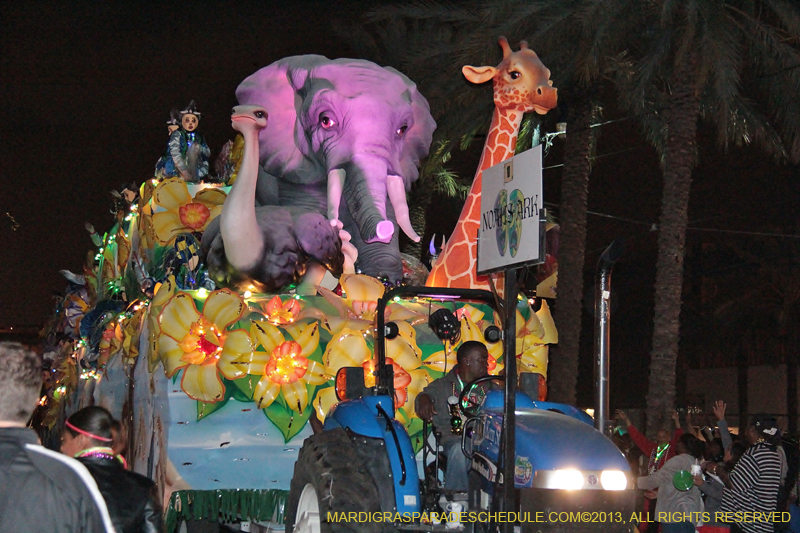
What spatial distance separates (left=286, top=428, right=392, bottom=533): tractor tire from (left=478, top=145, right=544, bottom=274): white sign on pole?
1.51 meters

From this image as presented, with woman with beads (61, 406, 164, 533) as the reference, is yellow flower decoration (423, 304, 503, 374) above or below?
above

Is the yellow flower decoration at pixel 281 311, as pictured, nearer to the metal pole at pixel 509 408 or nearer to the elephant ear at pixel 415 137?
the metal pole at pixel 509 408

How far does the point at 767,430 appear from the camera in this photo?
25.6 ft

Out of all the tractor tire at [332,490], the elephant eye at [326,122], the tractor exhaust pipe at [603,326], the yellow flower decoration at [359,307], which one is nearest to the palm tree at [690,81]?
the elephant eye at [326,122]

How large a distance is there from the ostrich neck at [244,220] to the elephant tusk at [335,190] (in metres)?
2.23

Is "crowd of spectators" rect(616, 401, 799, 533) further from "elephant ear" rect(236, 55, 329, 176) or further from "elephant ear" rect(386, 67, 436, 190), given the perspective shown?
"elephant ear" rect(236, 55, 329, 176)

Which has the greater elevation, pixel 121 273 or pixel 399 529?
pixel 121 273

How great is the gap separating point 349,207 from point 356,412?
19.7ft

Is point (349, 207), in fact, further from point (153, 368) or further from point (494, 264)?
point (494, 264)

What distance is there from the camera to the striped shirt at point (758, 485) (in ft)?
24.4

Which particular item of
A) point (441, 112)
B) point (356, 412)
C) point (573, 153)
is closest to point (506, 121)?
point (441, 112)

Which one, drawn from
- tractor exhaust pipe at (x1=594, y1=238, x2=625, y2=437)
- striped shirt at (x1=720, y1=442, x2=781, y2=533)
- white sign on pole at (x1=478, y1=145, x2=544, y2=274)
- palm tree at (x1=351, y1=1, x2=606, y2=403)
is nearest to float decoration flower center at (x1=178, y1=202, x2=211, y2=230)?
tractor exhaust pipe at (x1=594, y1=238, x2=625, y2=437)

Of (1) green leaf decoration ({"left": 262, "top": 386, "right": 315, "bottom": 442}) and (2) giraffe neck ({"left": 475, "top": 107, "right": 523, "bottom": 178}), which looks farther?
(2) giraffe neck ({"left": 475, "top": 107, "right": 523, "bottom": 178})

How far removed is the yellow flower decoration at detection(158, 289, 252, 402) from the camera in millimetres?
7863
